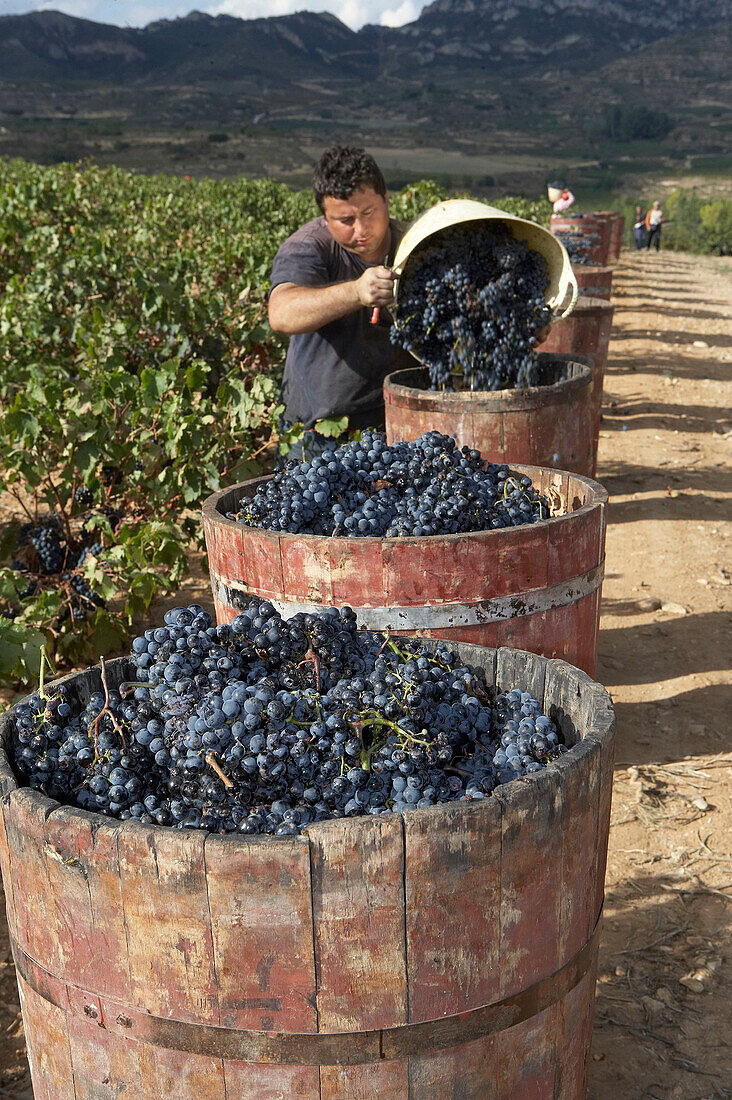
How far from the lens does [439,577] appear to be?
292 centimetres

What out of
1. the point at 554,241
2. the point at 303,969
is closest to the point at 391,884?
the point at 303,969

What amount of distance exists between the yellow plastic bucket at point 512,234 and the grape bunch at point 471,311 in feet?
0.33

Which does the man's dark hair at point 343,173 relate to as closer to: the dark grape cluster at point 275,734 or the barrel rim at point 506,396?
the barrel rim at point 506,396

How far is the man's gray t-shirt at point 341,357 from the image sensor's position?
5.27 meters

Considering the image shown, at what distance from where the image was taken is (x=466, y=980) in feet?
5.54

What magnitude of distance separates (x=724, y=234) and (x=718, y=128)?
4743 inches

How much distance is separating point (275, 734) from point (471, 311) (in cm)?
348

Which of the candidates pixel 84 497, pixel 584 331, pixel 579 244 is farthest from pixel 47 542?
pixel 579 244

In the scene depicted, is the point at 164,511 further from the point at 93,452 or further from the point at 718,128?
the point at 718,128

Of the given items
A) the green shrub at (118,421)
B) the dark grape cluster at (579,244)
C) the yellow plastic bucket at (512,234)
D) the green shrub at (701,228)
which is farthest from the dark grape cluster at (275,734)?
the green shrub at (701,228)

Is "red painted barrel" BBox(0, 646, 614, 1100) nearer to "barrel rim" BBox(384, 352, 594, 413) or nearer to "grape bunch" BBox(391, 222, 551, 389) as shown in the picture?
"barrel rim" BBox(384, 352, 594, 413)

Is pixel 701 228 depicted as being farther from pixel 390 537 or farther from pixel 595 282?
pixel 390 537

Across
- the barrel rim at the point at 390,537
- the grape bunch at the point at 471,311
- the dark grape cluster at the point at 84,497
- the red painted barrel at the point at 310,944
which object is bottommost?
the dark grape cluster at the point at 84,497

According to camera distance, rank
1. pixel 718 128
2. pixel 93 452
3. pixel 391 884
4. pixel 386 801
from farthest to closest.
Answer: pixel 718 128
pixel 93 452
pixel 386 801
pixel 391 884
